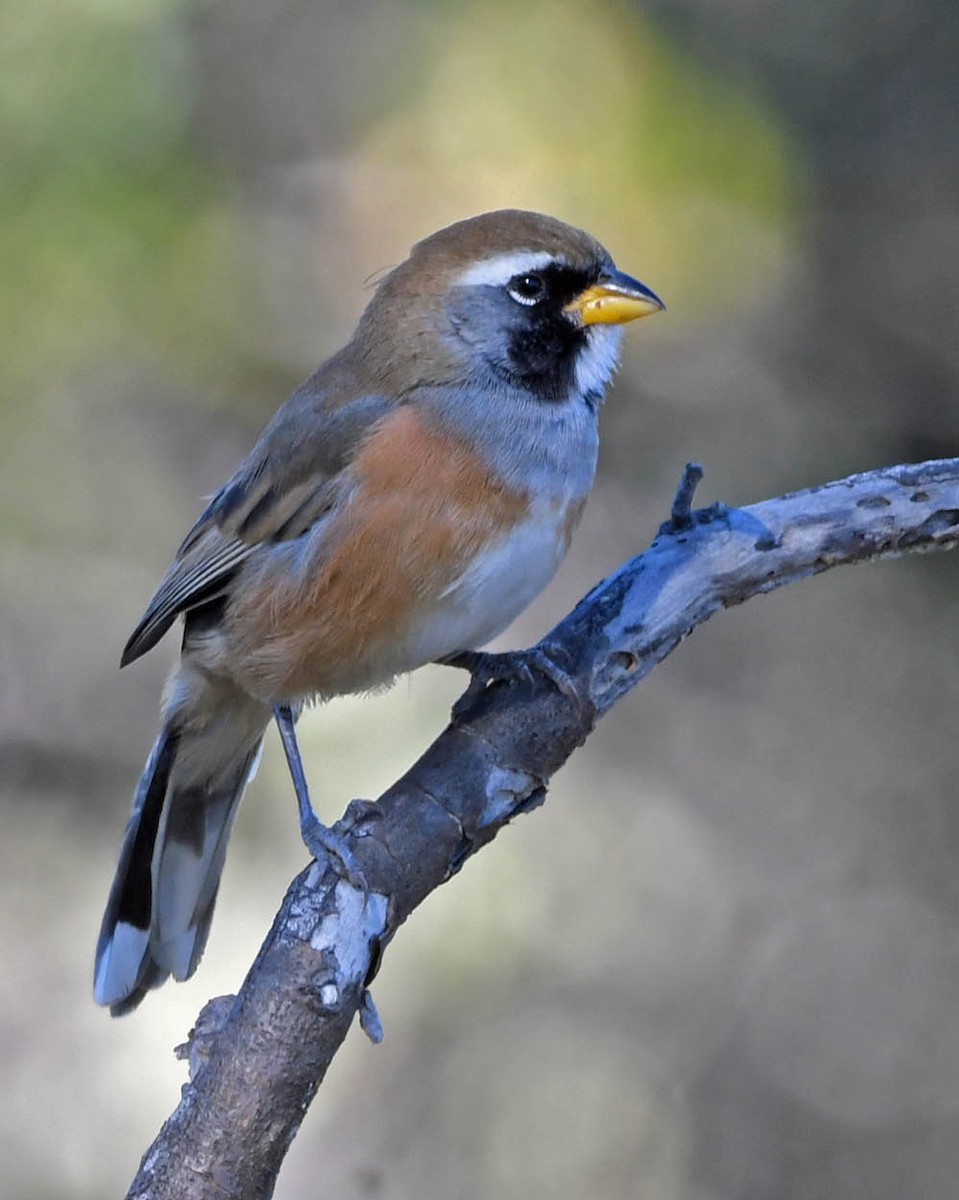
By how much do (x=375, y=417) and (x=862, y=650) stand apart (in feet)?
11.7

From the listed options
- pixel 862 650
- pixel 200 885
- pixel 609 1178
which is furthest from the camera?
pixel 862 650

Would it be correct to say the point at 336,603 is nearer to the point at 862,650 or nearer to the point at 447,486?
the point at 447,486

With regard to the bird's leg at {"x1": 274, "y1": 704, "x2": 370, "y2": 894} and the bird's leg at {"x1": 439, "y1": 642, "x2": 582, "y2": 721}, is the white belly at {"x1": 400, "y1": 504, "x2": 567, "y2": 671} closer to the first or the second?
the bird's leg at {"x1": 439, "y1": 642, "x2": 582, "y2": 721}

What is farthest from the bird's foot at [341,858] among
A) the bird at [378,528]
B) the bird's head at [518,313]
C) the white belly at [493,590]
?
the bird's head at [518,313]

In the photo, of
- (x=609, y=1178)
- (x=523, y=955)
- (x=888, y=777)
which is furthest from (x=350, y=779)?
(x=888, y=777)

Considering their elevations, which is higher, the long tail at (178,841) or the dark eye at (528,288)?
the dark eye at (528,288)

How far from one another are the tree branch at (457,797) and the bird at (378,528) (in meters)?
0.24

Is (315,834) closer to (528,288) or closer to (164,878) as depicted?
(164,878)

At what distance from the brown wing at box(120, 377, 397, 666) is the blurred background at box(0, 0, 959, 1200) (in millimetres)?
1474

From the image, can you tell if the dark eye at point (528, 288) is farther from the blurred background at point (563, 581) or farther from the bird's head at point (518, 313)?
the blurred background at point (563, 581)

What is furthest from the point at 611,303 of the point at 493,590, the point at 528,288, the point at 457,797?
the point at 457,797

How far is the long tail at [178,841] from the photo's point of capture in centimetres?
449

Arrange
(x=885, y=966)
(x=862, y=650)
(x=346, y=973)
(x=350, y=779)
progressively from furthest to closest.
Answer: (x=862, y=650)
(x=885, y=966)
(x=350, y=779)
(x=346, y=973)

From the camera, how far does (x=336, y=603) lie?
13.3 ft
